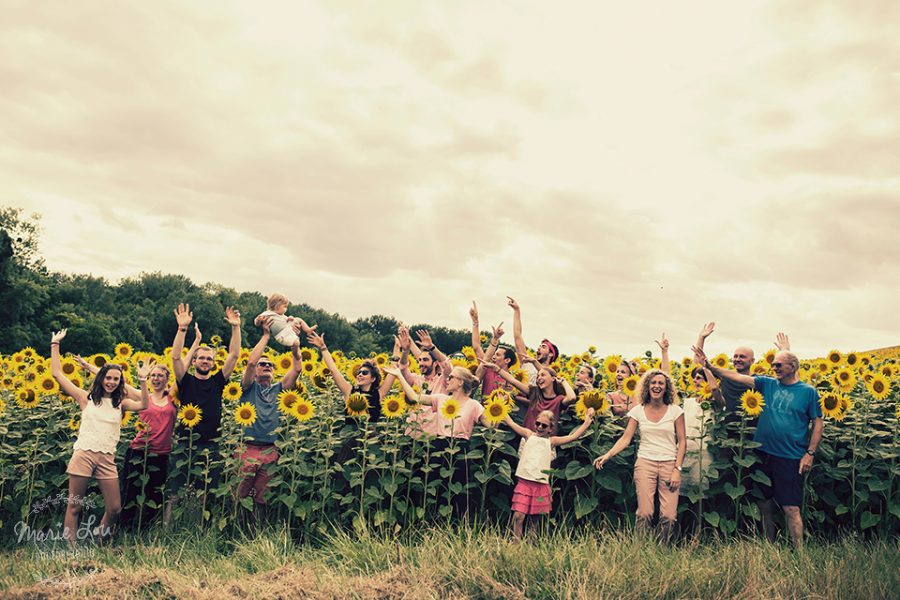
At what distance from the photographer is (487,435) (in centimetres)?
875

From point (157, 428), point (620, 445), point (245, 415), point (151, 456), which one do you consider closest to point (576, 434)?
point (620, 445)

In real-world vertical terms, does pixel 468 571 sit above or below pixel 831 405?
below

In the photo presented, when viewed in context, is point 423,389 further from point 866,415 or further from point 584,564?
point 866,415

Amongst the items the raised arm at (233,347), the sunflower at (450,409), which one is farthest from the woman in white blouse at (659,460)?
the raised arm at (233,347)

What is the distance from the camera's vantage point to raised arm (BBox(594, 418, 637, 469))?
8.37 meters

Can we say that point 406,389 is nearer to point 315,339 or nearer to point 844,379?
point 315,339

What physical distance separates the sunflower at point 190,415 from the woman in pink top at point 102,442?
462 millimetres

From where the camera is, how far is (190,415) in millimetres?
9242

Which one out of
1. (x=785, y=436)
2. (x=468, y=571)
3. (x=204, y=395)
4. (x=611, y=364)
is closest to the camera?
(x=468, y=571)

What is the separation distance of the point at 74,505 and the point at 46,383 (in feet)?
6.56

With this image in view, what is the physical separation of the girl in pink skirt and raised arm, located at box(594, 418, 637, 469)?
1.26ft

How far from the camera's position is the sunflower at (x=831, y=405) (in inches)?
361

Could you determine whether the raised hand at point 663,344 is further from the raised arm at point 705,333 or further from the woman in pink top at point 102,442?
the woman in pink top at point 102,442

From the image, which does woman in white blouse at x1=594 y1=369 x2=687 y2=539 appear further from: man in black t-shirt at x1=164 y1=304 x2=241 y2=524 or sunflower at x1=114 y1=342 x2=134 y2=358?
sunflower at x1=114 y1=342 x2=134 y2=358
